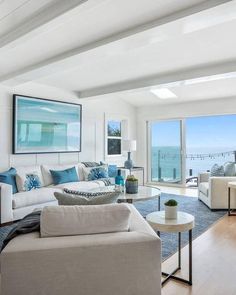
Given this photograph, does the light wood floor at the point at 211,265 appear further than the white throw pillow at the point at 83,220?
Yes

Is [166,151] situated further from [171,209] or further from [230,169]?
[171,209]

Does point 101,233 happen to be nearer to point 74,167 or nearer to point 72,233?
point 72,233

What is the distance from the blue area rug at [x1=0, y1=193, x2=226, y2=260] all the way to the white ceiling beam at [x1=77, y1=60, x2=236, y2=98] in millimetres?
2360

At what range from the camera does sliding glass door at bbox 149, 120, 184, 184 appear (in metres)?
7.18

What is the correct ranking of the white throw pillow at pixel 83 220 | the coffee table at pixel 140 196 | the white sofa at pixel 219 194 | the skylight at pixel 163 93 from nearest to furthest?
the white throw pillow at pixel 83 220
the coffee table at pixel 140 196
the white sofa at pixel 219 194
the skylight at pixel 163 93

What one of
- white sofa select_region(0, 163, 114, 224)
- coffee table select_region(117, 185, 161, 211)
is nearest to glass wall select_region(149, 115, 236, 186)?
white sofa select_region(0, 163, 114, 224)

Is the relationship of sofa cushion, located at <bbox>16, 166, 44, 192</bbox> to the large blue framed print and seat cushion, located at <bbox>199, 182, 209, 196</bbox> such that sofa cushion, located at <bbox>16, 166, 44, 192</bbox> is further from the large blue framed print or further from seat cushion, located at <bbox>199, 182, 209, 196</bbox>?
seat cushion, located at <bbox>199, 182, 209, 196</bbox>

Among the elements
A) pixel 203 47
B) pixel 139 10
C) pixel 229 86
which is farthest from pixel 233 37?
pixel 229 86

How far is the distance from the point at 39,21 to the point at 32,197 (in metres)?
2.60

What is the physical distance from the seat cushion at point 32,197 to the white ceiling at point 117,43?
193cm

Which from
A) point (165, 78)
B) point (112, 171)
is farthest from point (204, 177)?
point (165, 78)

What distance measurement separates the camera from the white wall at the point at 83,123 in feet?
15.3

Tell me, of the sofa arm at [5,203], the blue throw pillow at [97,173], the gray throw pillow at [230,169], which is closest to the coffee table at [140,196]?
the sofa arm at [5,203]

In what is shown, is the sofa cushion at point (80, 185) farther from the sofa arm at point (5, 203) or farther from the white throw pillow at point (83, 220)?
the white throw pillow at point (83, 220)
